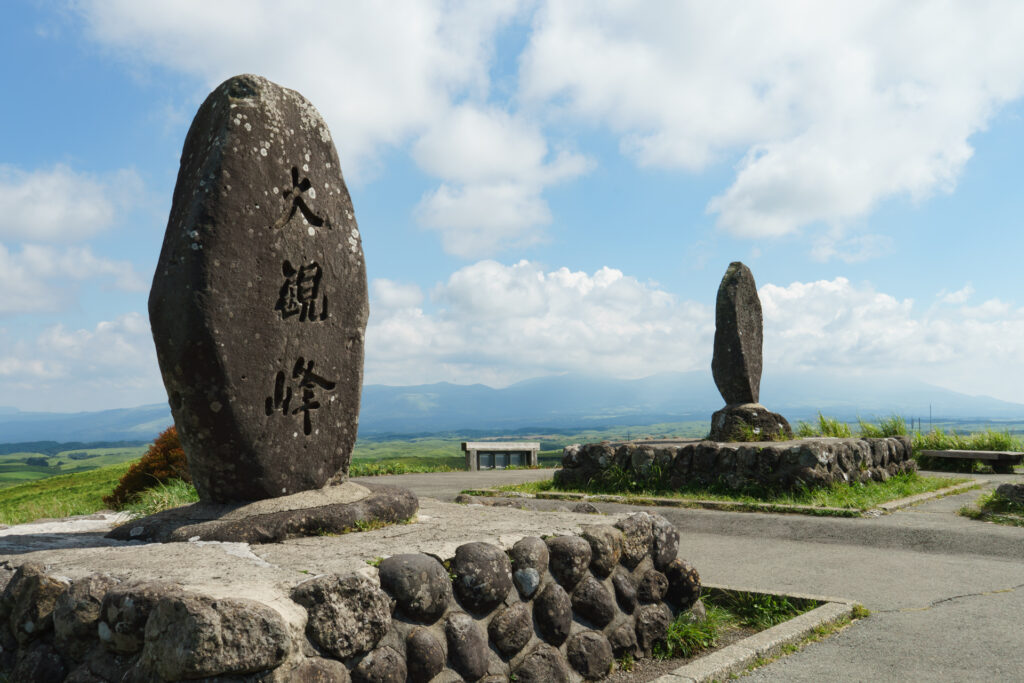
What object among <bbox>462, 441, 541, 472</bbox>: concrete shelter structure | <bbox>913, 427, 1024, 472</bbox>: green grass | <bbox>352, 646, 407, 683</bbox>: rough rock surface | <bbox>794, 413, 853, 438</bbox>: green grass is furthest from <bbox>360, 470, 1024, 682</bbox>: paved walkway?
<bbox>462, 441, 541, 472</bbox>: concrete shelter structure

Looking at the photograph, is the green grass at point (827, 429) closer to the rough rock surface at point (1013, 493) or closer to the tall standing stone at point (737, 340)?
the tall standing stone at point (737, 340)

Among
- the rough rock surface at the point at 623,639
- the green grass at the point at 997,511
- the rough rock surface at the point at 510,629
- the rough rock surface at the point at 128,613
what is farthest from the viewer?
the green grass at the point at 997,511

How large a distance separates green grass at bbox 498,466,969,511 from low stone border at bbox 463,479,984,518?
0.17 m

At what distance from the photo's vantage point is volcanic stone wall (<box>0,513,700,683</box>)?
271cm

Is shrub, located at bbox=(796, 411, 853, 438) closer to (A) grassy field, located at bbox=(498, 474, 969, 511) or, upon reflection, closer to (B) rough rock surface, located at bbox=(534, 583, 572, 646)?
(A) grassy field, located at bbox=(498, 474, 969, 511)

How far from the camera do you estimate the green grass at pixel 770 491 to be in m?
9.52

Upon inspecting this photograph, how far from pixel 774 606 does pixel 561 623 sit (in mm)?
1979

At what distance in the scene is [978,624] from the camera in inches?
192

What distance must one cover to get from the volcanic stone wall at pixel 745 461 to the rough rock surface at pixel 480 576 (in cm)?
736

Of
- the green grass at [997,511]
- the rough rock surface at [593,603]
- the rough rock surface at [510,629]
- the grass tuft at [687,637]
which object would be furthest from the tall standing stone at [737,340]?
the rough rock surface at [510,629]

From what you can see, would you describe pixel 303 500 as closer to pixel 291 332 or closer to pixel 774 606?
pixel 291 332

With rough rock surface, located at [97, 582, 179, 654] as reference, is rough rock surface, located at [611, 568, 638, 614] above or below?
below

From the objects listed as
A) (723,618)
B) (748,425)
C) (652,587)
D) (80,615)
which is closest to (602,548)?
(652,587)

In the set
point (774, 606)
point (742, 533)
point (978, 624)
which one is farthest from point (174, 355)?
point (742, 533)
